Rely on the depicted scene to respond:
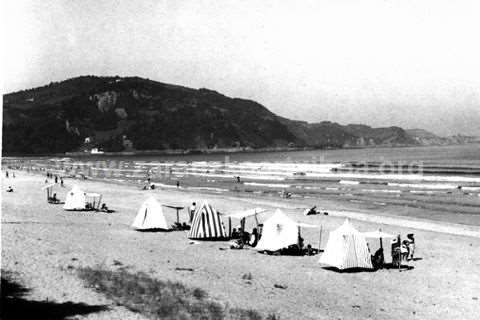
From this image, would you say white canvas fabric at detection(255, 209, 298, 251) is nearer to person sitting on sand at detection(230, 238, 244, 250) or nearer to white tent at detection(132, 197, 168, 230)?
person sitting on sand at detection(230, 238, 244, 250)

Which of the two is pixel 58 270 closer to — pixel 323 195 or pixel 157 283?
pixel 157 283

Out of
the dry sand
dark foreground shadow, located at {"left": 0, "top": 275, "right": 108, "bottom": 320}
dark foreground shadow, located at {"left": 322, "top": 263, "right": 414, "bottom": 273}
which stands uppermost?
dark foreground shadow, located at {"left": 0, "top": 275, "right": 108, "bottom": 320}

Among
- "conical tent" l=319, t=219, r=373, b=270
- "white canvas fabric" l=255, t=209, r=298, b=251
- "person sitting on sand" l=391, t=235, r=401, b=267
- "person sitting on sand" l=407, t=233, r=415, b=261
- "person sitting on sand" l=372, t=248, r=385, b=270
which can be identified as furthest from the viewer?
"white canvas fabric" l=255, t=209, r=298, b=251

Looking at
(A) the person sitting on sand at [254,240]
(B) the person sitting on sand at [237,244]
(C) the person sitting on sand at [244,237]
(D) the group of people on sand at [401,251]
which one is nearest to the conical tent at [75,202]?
(B) the person sitting on sand at [237,244]

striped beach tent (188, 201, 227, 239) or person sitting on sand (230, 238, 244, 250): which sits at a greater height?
striped beach tent (188, 201, 227, 239)

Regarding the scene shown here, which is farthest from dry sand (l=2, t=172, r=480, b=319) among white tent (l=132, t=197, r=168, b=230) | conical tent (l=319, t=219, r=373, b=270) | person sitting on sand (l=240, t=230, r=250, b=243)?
person sitting on sand (l=240, t=230, r=250, b=243)

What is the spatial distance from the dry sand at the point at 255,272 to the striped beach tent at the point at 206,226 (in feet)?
2.55

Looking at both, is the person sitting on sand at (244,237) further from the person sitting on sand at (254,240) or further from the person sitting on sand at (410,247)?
the person sitting on sand at (410,247)

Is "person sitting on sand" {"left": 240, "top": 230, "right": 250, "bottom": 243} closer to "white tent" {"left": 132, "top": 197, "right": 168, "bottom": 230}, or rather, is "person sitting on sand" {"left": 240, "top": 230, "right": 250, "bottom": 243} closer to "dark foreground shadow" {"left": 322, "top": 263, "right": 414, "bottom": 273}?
"dark foreground shadow" {"left": 322, "top": 263, "right": 414, "bottom": 273}

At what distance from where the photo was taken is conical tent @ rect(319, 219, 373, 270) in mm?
19828

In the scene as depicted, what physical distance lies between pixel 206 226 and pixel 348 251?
27.8 feet

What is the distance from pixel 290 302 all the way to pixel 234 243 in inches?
368

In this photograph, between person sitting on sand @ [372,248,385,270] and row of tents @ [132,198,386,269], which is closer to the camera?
row of tents @ [132,198,386,269]

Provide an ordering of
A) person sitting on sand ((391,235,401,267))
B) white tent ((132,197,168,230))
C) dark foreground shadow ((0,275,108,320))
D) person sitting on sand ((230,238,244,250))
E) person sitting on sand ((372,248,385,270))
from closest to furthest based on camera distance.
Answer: dark foreground shadow ((0,275,108,320)), person sitting on sand ((391,235,401,267)), person sitting on sand ((372,248,385,270)), person sitting on sand ((230,238,244,250)), white tent ((132,197,168,230))
